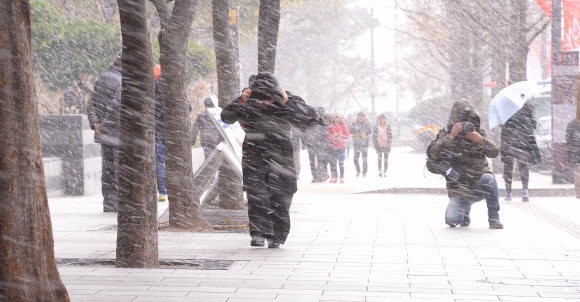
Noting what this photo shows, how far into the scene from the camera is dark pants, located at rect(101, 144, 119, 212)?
34.3 ft

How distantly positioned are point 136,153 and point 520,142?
8172 millimetres

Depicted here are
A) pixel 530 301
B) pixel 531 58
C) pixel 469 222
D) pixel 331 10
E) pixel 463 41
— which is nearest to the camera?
pixel 530 301

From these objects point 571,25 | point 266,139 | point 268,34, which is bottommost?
point 266,139

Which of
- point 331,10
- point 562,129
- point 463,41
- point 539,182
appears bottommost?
point 539,182

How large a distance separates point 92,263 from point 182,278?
44.8 inches

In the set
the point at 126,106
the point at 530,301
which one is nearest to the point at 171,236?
the point at 126,106

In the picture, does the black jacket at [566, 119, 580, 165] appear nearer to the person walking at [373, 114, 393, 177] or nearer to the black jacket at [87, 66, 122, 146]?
the person walking at [373, 114, 393, 177]

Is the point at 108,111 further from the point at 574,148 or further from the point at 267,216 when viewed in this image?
the point at 574,148

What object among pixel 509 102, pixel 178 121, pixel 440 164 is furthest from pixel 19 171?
pixel 509 102

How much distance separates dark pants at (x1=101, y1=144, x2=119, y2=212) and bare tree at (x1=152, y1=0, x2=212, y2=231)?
203 centimetres

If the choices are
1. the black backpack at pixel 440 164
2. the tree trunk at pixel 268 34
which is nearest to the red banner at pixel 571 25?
the tree trunk at pixel 268 34

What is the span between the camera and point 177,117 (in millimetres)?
8531

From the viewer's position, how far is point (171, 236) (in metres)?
8.25

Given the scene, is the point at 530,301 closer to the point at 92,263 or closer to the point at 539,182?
the point at 92,263
